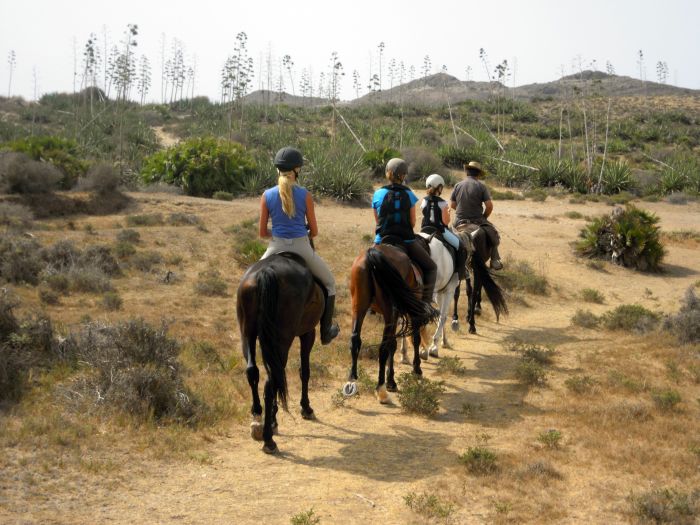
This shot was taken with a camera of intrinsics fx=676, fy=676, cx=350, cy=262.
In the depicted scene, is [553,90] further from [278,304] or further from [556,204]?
[278,304]

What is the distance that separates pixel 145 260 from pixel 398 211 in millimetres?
7533

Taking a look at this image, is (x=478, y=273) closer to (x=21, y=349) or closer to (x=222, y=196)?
(x=21, y=349)

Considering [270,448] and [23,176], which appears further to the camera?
[23,176]

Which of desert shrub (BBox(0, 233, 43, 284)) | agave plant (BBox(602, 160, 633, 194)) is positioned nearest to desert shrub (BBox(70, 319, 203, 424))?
desert shrub (BBox(0, 233, 43, 284))

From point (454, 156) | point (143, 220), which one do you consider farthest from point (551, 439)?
point (454, 156)

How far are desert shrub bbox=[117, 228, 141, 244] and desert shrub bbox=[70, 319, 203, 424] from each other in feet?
24.2

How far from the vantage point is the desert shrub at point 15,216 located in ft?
51.0

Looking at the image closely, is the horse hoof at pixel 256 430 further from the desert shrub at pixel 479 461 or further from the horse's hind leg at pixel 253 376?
the desert shrub at pixel 479 461

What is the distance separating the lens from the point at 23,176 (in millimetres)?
18391

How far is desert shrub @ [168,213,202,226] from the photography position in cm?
1772

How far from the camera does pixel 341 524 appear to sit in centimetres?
471

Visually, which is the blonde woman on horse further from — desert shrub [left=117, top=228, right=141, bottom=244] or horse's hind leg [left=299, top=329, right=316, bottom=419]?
desert shrub [left=117, top=228, right=141, bottom=244]

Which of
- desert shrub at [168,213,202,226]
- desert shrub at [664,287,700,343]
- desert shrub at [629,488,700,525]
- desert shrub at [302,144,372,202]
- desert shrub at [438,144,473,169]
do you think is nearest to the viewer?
desert shrub at [629,488,700,525]

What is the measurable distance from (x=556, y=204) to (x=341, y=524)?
20.9 m
